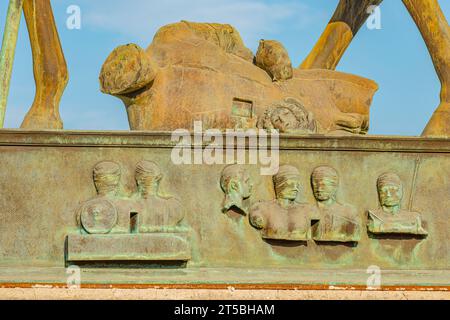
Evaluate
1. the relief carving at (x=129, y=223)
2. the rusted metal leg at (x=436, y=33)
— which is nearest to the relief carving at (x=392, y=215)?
the rusted metal leg at (x=436, y=33)

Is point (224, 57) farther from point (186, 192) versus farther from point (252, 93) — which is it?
point (186, 192)

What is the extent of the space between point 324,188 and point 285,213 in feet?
1.13

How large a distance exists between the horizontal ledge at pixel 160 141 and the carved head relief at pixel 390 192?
22 cm

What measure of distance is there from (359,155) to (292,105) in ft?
2.33

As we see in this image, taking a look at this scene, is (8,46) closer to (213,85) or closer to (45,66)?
(45,66)

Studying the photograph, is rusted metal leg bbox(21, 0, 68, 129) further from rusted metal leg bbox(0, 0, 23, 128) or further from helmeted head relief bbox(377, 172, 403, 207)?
helmeted head relief bbox(377, 172, 403, 207)

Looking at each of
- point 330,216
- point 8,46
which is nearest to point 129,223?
point 330,216

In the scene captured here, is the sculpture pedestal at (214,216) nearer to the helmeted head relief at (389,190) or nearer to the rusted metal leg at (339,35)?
the helmeted head relief at (389,190)

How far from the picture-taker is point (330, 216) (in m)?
8.93

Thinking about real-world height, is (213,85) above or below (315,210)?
above

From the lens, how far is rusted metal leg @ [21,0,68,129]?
9.53 m

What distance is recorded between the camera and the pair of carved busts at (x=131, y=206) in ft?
28.7

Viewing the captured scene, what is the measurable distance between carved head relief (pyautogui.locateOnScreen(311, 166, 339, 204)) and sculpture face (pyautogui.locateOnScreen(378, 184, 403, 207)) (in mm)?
360

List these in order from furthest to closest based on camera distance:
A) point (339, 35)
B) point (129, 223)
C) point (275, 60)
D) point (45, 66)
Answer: point (339, 35) < point (275, 60) < point (45, 66) < point (129, 223)
